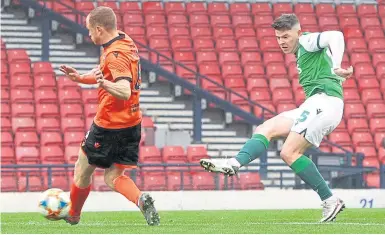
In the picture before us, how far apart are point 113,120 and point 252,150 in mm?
1278

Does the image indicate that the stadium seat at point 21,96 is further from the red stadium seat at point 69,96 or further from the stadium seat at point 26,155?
the stadium seat at point 26,155

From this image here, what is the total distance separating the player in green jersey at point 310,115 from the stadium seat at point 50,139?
1113 cm

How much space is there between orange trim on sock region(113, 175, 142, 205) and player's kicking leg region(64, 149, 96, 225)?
10.4 inches

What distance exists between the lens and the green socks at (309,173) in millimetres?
10195

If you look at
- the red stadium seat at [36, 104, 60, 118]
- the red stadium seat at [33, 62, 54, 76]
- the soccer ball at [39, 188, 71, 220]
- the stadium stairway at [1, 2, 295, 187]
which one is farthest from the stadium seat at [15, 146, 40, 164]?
the soccer ball at [39, 188, 71, 220]

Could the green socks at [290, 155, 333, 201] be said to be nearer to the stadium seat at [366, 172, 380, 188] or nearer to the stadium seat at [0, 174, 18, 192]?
the stadium seat at [0, 174, 18, 192]

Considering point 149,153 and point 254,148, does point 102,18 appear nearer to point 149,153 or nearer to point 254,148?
point 254,148

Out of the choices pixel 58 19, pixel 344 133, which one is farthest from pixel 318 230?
pixel 58 19

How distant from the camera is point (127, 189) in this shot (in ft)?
32.8

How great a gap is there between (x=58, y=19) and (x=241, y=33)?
167 inches

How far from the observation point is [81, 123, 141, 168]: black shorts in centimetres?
993

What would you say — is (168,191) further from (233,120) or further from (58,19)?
(58,19)

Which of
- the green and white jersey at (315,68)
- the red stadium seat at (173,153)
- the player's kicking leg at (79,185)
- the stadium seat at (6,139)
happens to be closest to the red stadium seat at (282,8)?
the red stadium seat at (173,153)

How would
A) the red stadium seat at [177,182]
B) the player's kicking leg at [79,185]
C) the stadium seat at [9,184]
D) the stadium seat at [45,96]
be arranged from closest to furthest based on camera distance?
the player's kicking leg at [79,185]
the stadium seat at [9,184]
the red stadium seat at [177,182]
the stadium seat at [45,96]
